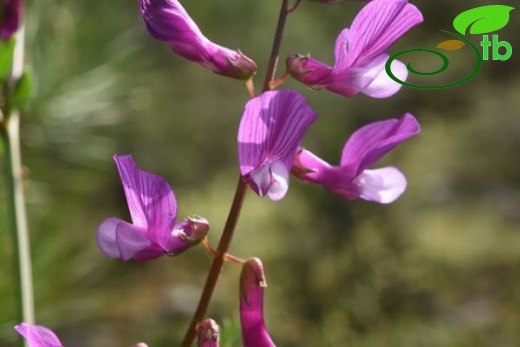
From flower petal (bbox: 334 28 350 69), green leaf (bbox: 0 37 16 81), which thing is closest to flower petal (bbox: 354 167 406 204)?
flower petal (bbox: 334 28 350 69)

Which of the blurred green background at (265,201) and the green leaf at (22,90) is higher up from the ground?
the green leaf at (22,90)

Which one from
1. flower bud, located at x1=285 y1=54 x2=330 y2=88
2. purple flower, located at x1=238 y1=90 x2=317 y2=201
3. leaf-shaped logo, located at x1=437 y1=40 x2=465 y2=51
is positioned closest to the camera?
purple flower, located at x1=238 y1=90 x2=317 y2=201

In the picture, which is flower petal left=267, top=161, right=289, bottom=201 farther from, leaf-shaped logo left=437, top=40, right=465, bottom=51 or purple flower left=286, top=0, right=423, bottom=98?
leaf-shaped logo left=437, top=40, right=465, bottom=51

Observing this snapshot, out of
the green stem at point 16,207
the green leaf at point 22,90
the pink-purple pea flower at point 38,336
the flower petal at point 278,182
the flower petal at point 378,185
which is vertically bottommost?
the green stem at point 16,207

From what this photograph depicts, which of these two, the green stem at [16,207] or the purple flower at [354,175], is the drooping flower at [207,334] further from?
the green stem at [16,207]

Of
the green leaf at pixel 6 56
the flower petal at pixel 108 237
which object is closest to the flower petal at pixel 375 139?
the flower petal at pixel 108 237

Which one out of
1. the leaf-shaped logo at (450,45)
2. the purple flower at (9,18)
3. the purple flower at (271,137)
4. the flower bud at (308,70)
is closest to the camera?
the purple flower at (271,137)

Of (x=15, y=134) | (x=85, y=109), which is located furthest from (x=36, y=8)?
(x=15, y=134)
